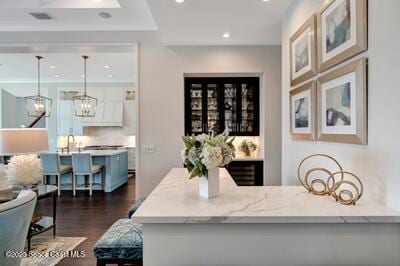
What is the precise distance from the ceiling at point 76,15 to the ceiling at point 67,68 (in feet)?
3.63

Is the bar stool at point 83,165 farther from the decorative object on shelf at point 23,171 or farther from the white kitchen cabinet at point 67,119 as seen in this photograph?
the white kitchen cabinet at point 67,119

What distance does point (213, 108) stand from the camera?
5.17 meters

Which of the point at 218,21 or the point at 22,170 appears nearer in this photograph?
the point at 22,170

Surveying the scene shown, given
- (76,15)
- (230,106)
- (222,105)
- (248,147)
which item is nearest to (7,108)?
(76,15)

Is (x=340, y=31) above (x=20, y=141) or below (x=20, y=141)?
above

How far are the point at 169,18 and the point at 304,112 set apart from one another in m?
2.00

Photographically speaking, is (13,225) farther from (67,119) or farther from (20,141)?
(67,119)

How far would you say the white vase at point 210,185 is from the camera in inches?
69.3

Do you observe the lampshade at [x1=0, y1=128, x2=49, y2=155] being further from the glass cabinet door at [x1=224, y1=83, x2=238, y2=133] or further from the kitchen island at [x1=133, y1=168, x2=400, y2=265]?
the glass cabinet door at [x1=224, y1=83, x2=238, y2=133]

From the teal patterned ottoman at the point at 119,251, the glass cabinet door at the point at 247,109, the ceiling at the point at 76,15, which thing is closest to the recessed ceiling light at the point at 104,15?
the ceiling at the point at 76,15

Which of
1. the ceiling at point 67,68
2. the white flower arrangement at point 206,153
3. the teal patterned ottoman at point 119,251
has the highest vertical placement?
the ceiling at point 67,68

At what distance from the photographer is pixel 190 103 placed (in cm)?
514

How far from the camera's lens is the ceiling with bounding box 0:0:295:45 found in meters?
3.17

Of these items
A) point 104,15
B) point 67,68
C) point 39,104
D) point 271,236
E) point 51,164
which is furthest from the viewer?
point 67,68
